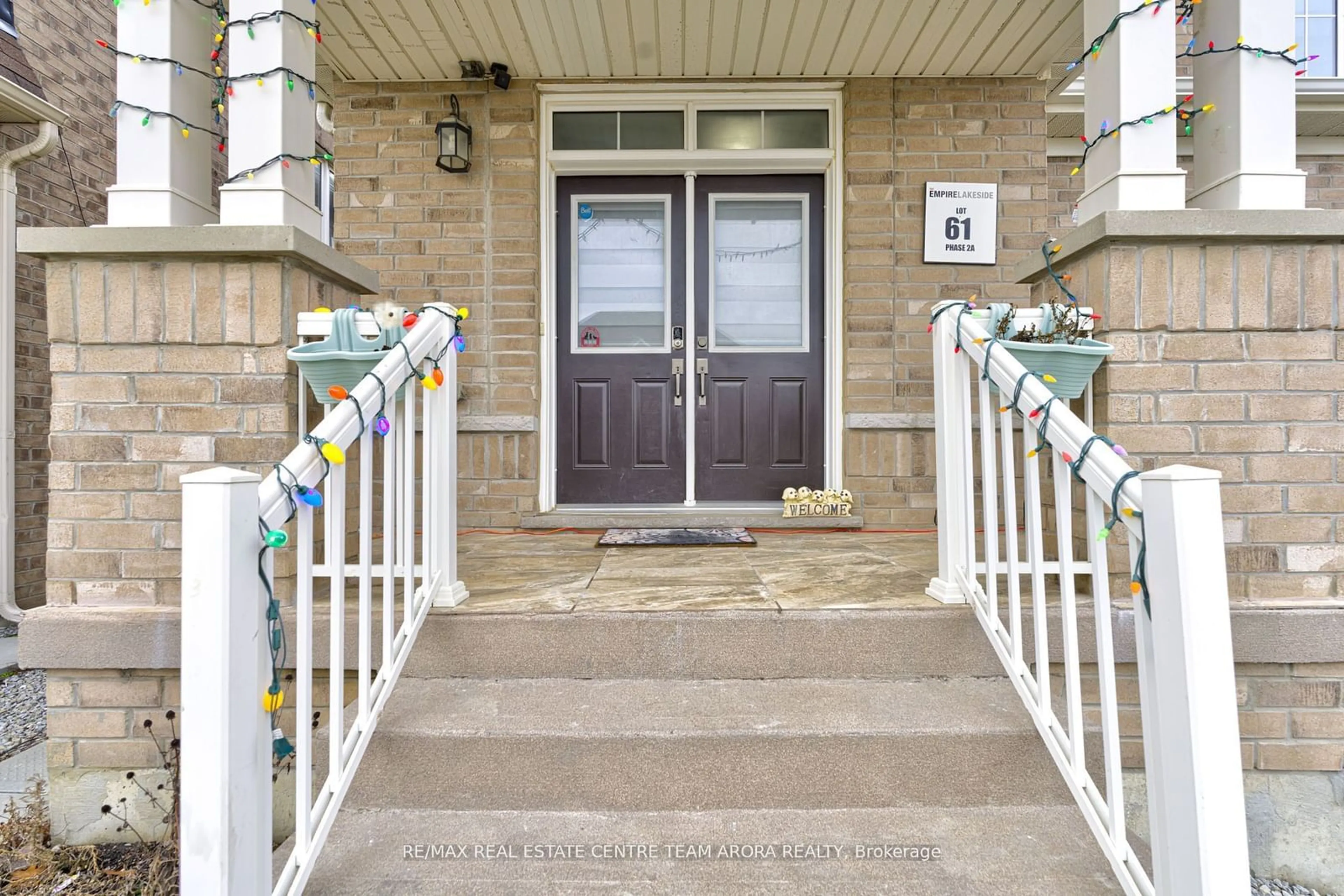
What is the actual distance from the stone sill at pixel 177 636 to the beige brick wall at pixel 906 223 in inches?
68.8

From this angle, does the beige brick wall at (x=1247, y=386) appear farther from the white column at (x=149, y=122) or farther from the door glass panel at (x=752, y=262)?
the white column at (x=149, y=122)

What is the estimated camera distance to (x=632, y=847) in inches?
57.1

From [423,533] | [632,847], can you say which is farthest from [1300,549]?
[423,533]

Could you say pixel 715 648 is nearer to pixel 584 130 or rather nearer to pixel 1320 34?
pixel 584 130

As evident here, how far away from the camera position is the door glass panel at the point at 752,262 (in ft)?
12.6

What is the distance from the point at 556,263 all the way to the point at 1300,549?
10.8ft

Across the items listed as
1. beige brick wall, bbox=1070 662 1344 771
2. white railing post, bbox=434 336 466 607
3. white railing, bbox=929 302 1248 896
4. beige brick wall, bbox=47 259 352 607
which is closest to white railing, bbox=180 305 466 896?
white railing post, bbox=434 336 466 607

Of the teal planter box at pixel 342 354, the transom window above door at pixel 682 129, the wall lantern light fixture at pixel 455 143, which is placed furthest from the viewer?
the transom window above door at pixel 682 129

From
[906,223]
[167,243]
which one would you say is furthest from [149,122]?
[906,223]

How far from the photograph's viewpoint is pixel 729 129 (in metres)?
3.73

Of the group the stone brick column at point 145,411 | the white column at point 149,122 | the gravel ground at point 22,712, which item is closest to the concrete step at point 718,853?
the stone brick column at point 145,411

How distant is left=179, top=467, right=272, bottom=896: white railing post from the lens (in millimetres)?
1074

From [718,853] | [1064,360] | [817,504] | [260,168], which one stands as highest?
[260,168]

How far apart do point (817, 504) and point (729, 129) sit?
2042 millimetres
